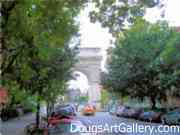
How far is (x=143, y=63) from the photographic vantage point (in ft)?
8.07

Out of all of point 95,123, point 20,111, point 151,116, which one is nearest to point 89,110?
point 95,123

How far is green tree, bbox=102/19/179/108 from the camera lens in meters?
2.38

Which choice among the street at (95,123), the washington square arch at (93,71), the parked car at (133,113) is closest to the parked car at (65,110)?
the street at (95,123)

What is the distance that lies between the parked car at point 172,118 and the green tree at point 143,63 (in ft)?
0.42

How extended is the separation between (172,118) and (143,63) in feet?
1.54

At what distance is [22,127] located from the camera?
2490 mm

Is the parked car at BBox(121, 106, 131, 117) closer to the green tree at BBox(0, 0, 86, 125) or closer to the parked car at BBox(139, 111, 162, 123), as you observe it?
the parked car at BBox(139, 111, 162, 123)

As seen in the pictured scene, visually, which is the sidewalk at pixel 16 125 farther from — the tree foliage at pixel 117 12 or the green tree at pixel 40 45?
the tree foliage at pixel 117 12

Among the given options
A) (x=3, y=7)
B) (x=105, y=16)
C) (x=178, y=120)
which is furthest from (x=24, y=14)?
(x=178, y=120)

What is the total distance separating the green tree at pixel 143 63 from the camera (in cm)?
238

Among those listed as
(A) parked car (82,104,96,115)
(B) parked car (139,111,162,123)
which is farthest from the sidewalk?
(B) parked car (139,111,162,123)

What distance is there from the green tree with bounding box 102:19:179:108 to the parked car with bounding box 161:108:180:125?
0.42 ft

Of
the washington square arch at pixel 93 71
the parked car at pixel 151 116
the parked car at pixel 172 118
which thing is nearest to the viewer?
the parked car at pixel 172 118

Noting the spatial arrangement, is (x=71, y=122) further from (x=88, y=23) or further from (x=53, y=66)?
(x=88, y=23)
